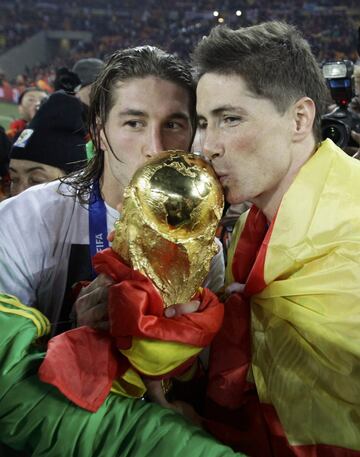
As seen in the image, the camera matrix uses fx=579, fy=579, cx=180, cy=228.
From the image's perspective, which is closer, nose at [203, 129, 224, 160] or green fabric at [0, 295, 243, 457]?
green fabric at [0, 295, 243, 457]

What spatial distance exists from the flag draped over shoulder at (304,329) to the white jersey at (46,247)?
0.47 meters

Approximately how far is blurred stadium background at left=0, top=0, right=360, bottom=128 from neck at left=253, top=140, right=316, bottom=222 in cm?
1824

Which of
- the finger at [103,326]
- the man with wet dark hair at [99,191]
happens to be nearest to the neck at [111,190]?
the man with wet dark hair at [99,191]

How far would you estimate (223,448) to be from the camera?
1.14 m

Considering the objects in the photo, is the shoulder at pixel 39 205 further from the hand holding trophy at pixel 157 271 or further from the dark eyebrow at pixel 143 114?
the hand holding trophy at pixel 157 271

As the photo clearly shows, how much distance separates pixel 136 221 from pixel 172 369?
0.32 m

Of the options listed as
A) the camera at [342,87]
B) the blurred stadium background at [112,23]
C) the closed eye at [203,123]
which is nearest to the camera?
the closed eye at [203,123]

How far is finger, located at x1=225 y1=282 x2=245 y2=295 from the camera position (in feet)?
4.98

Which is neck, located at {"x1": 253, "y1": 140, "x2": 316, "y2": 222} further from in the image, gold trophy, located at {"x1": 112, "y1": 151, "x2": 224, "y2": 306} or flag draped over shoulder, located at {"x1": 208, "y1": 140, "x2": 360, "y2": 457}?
gold trophy, located at {"x1": 112, "y1": 151, "x2": 224, "y2": 306}

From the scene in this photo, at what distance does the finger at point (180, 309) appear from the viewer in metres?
1.25

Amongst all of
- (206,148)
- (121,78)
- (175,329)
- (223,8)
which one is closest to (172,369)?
(175,329)

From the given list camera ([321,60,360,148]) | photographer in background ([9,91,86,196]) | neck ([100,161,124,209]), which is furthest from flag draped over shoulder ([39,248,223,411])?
camera ([321,60,360,148])

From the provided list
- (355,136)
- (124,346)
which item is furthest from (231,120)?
(355,136)

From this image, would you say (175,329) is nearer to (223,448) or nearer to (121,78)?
(223,448)
